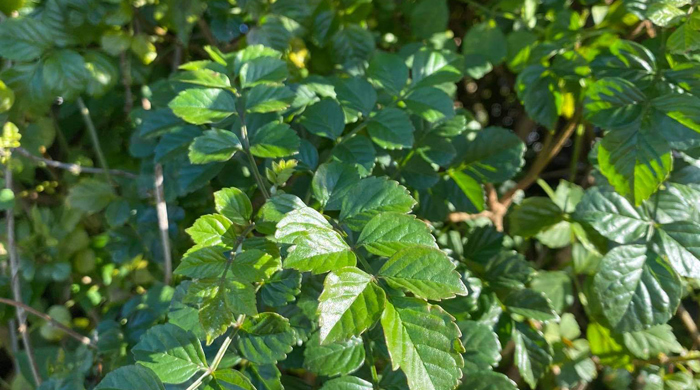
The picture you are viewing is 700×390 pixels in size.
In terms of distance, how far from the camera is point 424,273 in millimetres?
649

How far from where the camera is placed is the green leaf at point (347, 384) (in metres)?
0.74

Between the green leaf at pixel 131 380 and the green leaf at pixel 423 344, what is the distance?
0.29 m

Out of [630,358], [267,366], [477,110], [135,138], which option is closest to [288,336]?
[267,366]

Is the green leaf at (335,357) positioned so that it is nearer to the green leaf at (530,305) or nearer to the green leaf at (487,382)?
the green leaf at (487,382)

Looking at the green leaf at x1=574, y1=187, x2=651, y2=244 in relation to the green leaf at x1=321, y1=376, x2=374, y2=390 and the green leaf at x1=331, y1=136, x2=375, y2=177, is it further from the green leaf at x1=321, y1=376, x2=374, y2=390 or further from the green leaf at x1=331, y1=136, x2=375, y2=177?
the green leaf at x1=321, y1=376, x2=374, y2=390

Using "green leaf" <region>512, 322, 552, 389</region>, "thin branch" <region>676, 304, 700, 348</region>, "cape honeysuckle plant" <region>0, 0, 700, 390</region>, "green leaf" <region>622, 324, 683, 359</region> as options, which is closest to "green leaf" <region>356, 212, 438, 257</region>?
"cape honeysuckle plant" <region>0, 0, 700, 390</region>

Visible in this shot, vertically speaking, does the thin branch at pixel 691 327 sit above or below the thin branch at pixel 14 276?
below

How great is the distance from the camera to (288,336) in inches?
29.4

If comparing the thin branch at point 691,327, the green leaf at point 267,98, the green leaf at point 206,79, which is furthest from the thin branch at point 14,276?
the thin branch at point 691,327

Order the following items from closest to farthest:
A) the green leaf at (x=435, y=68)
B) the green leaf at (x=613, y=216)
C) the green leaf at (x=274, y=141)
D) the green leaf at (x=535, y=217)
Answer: the green leaf at (x=274, y=141) < the green leaf at (x=613, y=216) < the green leaf at (x=435, y=68) < the green leaf at (x=535, y=217)

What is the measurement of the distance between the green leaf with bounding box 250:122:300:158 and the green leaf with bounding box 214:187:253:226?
94 millimetres

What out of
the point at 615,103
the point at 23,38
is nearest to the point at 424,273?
the point at 615,103

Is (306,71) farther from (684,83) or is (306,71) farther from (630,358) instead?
(630,358)

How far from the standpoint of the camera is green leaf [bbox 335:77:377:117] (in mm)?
990
